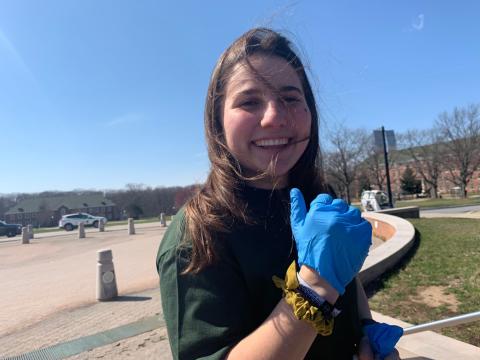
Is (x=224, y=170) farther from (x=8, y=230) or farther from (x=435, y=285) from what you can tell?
(x=8, y=230)

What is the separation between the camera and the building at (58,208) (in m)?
84.8

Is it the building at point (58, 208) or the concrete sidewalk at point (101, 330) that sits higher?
the building at point (58, 208)

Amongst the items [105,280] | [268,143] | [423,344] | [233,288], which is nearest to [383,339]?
[233,288]

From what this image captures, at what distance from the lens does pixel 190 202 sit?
1.46 m

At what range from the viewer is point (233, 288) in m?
1.20

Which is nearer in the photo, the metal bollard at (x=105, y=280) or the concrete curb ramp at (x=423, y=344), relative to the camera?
the concrete curb ramp at (x=423, y=344)

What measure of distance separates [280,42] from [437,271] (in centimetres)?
668

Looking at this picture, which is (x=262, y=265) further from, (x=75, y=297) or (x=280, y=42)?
(x=75, y=297)

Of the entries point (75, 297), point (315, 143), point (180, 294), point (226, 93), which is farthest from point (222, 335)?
point (75, 297)

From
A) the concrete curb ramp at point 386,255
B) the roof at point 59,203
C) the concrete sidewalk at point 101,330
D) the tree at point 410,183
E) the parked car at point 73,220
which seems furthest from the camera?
the roof at point 59,203

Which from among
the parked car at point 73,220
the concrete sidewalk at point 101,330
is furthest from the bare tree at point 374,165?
the concrete sidewalk at point 101,330

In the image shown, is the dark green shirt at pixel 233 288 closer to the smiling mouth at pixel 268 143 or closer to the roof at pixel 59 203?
the smiling mouth at pixel 268 143

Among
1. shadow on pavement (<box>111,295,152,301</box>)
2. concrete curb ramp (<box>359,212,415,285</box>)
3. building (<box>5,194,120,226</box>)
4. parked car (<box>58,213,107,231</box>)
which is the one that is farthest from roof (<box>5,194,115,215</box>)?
concrete curb ramp (<box>359,212,415,285</box>)

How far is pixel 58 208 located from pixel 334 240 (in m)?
94.2
